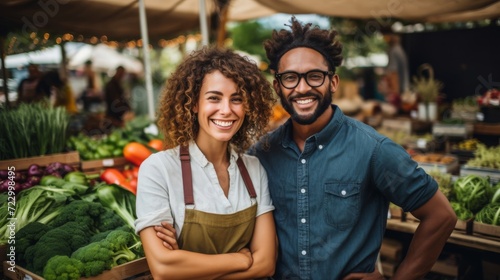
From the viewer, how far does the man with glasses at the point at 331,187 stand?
2146 millimetres

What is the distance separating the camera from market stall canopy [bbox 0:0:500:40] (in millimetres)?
4642

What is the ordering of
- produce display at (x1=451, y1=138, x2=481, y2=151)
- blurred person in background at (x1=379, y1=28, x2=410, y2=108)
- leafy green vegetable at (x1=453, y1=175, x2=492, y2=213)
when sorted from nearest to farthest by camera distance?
1. leafy green vegetable at (x1=453, y1=175, x2=492, y2=213)
2. produce display at (x1=451, y1=138, x2=481, y2=151)
3. blurred person in background at (x1=379, y1=28, x2=410, y2=108)

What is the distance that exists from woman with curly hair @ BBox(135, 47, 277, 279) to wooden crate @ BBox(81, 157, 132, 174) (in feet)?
5.52

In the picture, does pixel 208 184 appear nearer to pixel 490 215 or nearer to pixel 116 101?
pixel 490 215

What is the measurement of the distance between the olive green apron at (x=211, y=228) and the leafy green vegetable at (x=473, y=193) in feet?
6.99

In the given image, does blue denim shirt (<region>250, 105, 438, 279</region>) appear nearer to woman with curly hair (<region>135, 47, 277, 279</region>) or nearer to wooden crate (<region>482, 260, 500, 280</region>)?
woman with curly hair (<region>135, 47, 277, 279</region>)

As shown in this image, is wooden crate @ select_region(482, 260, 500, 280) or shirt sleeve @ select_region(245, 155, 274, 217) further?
wooden crate @ select_region(482, 260, 500, 280)

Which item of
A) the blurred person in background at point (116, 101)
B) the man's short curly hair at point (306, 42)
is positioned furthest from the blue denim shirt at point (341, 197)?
the blurred person in background at point (116, 101)

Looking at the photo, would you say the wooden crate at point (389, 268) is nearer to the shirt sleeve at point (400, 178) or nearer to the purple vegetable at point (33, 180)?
the shirt sleeve at point (400, 178)

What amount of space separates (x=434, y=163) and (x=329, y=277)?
266cm

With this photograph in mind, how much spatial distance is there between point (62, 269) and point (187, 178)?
82 cm

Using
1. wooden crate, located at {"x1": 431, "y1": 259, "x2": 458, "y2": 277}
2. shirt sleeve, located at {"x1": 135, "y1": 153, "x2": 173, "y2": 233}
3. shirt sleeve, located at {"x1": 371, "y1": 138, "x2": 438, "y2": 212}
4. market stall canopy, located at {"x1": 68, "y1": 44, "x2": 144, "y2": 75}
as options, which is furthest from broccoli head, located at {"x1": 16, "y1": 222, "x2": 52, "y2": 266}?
market stall canopy, located at {"x1": 68, "y1": 44, "x2": 144, "y2": 75}

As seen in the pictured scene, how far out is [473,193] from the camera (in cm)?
333

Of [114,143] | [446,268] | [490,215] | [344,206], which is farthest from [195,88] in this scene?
[446,268]
